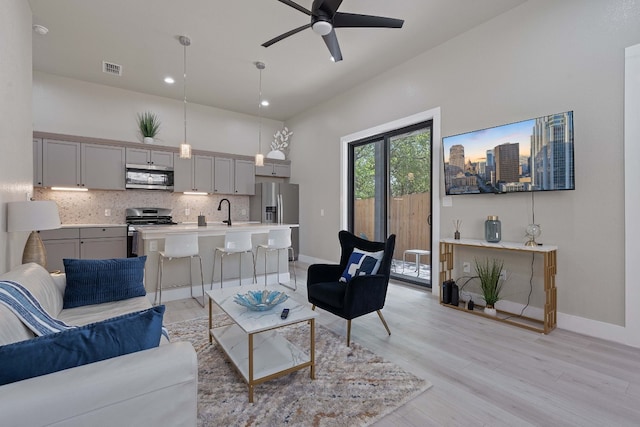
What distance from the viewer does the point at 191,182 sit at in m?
5.88

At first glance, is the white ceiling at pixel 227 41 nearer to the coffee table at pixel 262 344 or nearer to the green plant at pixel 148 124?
the green plant at pixel 148 124

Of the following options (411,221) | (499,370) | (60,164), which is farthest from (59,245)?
(499,370)

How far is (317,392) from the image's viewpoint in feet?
6.29

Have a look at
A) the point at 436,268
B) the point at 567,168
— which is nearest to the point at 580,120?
the point at 567,168

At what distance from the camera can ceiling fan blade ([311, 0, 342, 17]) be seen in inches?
97.9

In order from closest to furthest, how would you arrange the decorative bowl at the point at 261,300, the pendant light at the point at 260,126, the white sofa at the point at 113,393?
the white sofa at the point at 113,393 < the decorative bowl at the point at 261,300 < the pendant light at the point at 260,126

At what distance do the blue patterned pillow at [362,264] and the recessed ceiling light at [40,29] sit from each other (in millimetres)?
4517

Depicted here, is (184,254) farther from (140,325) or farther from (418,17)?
(418,17)

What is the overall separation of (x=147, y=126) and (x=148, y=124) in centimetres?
5

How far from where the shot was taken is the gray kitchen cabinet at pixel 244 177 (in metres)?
6.42

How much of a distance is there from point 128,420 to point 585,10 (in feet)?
14.5

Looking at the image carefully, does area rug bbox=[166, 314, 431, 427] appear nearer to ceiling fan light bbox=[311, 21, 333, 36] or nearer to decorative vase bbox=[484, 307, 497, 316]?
decorative vase bbox=[484, 307, 497, 316]

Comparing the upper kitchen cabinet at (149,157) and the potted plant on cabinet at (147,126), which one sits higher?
the potted plant on cabinet at (147,126)

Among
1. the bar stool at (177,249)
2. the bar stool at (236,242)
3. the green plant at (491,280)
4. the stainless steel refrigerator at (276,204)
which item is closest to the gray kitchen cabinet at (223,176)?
the stainless steel refrigerator at (276,204)
